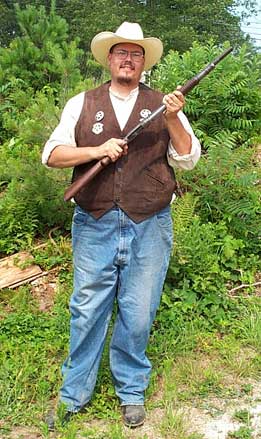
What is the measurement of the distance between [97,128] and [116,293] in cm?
94

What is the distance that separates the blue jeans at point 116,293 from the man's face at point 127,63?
69cm

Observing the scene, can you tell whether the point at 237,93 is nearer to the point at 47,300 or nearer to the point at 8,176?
the point at 8,176

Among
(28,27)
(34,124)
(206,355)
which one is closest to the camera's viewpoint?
(206,355)

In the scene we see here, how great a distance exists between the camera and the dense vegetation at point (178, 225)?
4.04 metres

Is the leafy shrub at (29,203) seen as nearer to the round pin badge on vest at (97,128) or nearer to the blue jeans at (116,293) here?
the blue jeans at (116,293)

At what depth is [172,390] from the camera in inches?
145

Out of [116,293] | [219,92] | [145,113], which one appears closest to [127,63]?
[145,113]

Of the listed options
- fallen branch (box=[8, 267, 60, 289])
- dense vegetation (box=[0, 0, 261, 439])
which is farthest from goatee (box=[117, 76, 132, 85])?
fallen branch (box=[8, 267, 60, 289])

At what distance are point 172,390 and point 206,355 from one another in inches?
21.5

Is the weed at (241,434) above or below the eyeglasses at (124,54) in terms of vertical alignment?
below

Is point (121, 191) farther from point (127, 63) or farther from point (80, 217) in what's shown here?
→ point (127, 63)

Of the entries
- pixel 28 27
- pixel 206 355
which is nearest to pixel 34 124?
pixel 206 355

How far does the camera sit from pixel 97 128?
3.09m

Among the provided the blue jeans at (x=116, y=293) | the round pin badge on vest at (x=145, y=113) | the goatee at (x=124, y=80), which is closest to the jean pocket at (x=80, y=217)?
the blue jeans at (x=116, y=293)
